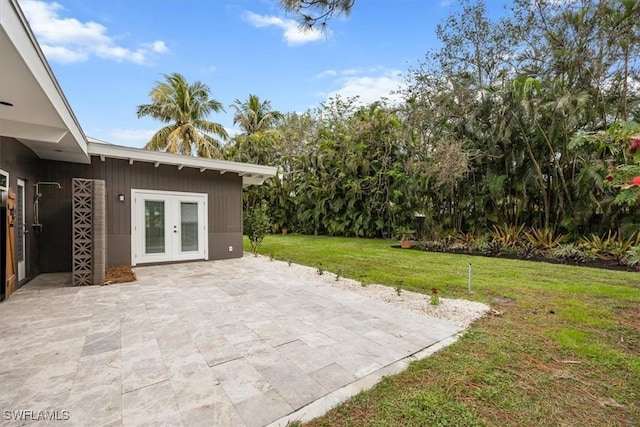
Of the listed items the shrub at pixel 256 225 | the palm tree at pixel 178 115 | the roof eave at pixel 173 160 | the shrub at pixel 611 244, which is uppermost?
the palm tree at pixel 178 115

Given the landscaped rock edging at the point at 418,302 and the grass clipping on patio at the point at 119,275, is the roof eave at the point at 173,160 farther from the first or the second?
the landscaped rock edging at the point at 418,302

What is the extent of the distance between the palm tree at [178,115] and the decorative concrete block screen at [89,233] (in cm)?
986

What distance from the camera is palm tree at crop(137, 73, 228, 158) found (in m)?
14.5

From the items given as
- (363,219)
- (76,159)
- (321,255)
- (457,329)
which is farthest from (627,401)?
(363,219)

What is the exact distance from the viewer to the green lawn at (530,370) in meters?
1.81

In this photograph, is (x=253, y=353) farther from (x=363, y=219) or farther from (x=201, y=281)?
(x=363, y=219)

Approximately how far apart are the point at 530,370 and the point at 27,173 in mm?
7550

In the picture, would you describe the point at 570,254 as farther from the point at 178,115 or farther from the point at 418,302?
the point at 178,115

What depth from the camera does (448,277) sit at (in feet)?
17.9

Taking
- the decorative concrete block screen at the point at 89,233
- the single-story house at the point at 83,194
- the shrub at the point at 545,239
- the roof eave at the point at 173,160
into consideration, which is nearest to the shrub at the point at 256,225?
the single-story house at the point at 83,194

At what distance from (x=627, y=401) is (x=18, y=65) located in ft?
16.5

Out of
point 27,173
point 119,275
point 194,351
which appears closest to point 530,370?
point 194,351

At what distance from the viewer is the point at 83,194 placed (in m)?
4.93

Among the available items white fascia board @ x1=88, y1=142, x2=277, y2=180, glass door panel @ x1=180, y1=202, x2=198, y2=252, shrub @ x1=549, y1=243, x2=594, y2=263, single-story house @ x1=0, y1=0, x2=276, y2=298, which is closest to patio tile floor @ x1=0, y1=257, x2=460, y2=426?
single-story house @ x1=0, y1=0, x2=276, y2=298
